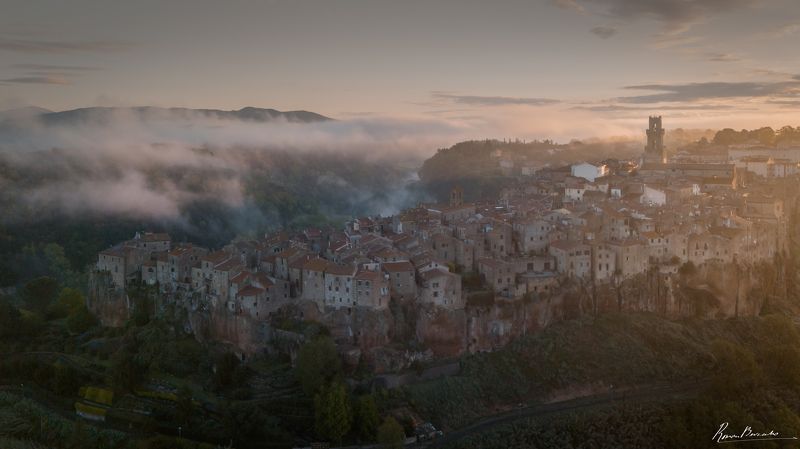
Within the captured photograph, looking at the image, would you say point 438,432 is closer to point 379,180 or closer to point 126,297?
point 126,297

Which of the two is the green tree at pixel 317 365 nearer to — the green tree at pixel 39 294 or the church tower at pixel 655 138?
the green tree at pixel 39 294

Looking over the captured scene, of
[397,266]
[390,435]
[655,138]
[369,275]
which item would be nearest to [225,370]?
[369,275]

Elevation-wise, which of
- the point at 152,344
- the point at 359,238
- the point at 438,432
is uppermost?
the point at 359,238

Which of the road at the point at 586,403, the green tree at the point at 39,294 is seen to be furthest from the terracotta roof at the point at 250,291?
the green tree at the point at 39,294

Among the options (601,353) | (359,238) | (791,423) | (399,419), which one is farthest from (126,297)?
(791,423)

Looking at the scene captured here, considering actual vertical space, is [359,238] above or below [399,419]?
above

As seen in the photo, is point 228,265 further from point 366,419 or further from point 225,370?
point 366,419

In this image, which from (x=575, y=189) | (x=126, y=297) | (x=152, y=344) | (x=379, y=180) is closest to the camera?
(x=152, y=344)
